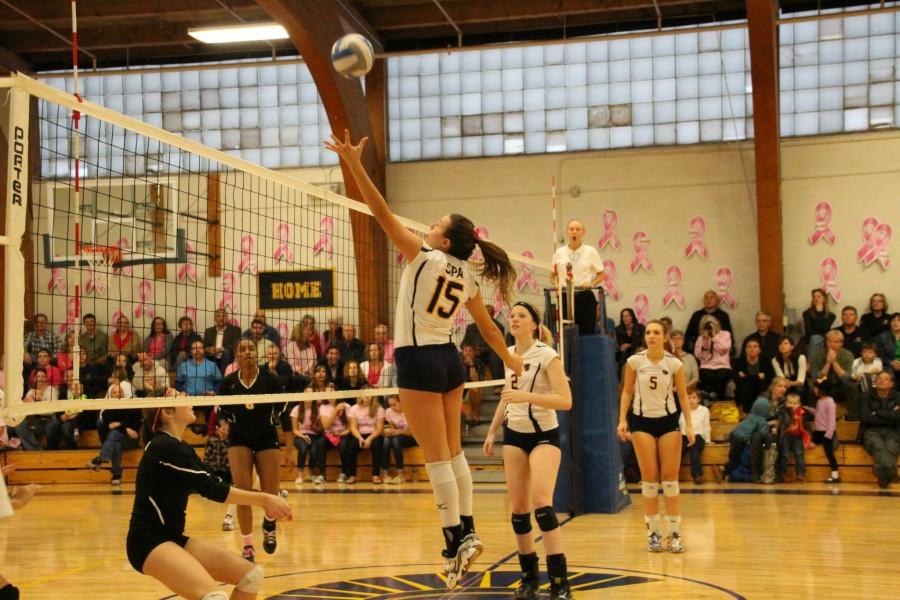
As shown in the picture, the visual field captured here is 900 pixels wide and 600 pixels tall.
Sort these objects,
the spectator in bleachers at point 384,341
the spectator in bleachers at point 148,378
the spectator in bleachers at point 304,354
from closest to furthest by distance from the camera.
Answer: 1. the spectator in bleachers at point 148,378
2. the spectator in bleachers at point 384,341
3. the spectator in bleachers at point 304,354

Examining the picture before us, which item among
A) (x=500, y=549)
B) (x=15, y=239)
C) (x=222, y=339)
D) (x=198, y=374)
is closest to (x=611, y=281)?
(x=222, y=339)

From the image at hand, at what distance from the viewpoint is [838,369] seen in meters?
15.2

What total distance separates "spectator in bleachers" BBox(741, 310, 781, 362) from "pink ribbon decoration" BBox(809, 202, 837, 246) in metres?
2.01

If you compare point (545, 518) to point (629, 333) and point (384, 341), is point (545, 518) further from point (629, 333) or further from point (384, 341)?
point (629, 333)

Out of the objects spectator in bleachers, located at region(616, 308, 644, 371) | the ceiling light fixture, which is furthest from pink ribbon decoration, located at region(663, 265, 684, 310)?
the ceiling light fixture

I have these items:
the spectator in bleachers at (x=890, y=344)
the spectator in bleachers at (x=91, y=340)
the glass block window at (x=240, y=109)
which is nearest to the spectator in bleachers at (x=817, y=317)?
the spectator in bleachers at (x=890, y=344)

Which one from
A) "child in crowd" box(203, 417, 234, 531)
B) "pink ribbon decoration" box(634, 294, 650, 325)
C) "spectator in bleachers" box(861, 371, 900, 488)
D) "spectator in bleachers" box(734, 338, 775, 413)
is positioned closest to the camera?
"child in crowd" box(203, 417, 234, 531)

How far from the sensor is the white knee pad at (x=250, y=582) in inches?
214

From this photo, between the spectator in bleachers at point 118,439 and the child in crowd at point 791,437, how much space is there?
952 centimetres

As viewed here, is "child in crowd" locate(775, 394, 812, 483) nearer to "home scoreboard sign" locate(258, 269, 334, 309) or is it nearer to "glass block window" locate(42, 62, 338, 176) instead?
"home scoreboard sign" locate(258, 269, 334, 309)

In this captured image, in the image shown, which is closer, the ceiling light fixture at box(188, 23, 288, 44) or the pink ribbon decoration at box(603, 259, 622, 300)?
the ceiling light fixture at box(188, 23, 288, 44)

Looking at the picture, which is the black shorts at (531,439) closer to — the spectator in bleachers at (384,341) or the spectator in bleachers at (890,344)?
the spectator in bleachers at (384,341)

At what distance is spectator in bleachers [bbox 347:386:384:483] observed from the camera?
1570 cm

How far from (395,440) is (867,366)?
6.97m
